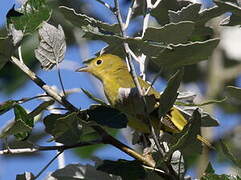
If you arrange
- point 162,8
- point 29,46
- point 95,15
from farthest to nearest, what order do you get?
point 95,15 < point 29,46 < point 162,8

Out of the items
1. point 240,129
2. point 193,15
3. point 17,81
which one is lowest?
point 240,129

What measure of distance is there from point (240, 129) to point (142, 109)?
3651mm

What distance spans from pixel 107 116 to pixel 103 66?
7.38 ft

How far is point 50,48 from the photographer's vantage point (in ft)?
9.14

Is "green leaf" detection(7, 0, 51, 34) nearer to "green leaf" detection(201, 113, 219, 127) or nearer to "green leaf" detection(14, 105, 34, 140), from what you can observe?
"green leaf" detection(14, 105, 34, 140)

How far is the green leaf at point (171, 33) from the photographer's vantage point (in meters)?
2.49

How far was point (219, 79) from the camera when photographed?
7098 mm

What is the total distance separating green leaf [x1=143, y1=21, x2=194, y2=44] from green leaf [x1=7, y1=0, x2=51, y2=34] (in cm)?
40

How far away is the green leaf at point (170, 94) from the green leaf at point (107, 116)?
142 millimetres

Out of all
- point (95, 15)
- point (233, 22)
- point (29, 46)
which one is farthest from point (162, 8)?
point (95, 15)

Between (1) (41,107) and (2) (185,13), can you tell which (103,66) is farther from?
(2) (185,13)

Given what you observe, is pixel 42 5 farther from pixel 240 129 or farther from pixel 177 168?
pixel 240 129

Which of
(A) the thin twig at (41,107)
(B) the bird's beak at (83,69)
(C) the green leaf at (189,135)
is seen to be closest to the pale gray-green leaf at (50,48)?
(A) the thin twig at (41,107)

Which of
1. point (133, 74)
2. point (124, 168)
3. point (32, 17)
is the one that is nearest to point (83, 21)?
point (32, 17)
